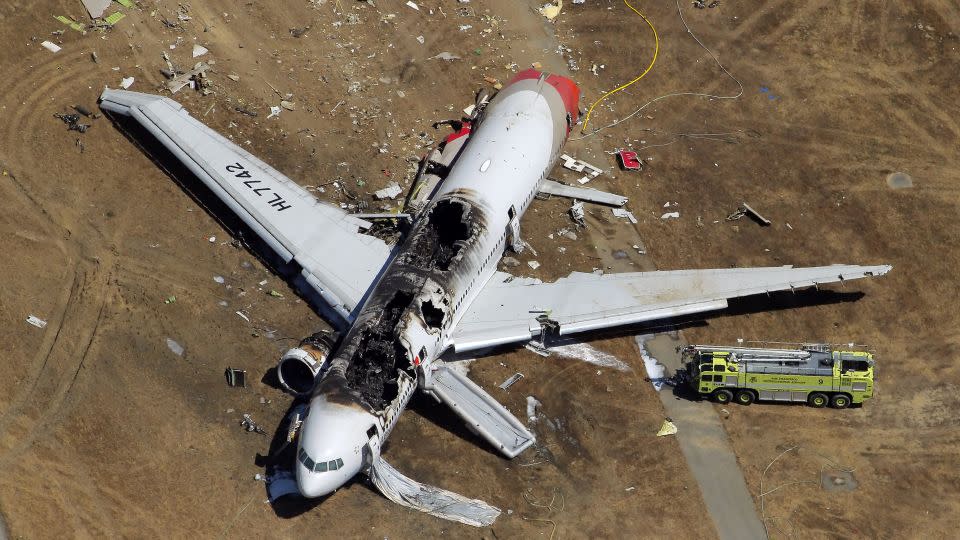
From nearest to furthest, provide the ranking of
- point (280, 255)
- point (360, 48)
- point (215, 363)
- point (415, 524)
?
point (415, 524)
point (215, 363)
point (280, 255)
point (360, 48)

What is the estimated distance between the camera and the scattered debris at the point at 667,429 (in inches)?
1304

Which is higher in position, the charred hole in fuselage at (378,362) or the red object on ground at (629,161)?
the charred hole in fuselage at (378,362)

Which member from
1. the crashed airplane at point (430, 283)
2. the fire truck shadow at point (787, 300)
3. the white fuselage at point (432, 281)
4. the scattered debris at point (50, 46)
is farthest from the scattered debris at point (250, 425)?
the scattered debris at point (50, 46)

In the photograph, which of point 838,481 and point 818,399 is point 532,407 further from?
point 838,481

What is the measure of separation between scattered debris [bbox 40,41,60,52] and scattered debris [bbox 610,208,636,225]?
28.1m

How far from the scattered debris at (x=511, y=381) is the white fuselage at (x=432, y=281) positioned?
278 cm

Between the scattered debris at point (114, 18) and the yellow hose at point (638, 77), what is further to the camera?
the yellow hose at point (638, 77)

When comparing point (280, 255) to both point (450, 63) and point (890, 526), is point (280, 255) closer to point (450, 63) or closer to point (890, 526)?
point (450, 63)

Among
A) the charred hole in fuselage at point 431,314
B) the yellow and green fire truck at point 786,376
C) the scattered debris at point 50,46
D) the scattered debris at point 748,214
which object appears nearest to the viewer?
the charred hole in fuselage at point 431,314

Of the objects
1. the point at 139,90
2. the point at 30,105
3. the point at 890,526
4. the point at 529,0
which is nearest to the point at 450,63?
the point at 529,0

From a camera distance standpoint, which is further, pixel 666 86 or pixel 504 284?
pixel 666 86

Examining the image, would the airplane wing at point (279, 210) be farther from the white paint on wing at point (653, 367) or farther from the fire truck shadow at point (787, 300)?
the fire truck shadow at point (787, 300)

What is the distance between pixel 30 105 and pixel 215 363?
1718 centimetres

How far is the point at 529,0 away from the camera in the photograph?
51.3 m
